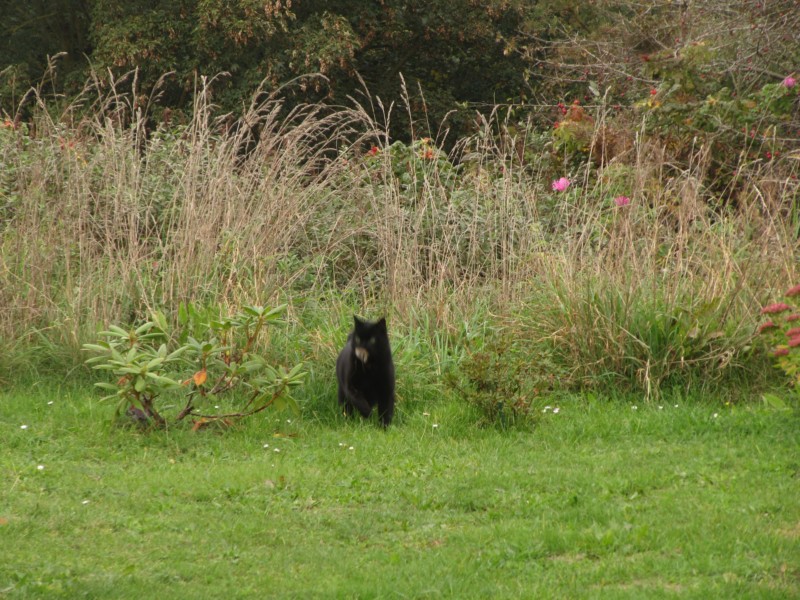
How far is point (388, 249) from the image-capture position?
30.0 ft

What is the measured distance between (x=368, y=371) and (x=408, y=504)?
162 centimetres

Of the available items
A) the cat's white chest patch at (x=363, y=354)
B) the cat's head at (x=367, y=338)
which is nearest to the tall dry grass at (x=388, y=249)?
the cat's head at (x=367, y=338)

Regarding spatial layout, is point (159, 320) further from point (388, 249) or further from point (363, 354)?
point (388, 249)

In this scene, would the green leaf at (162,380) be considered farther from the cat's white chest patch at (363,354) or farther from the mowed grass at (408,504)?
the cat's white chest patch at (363,354)

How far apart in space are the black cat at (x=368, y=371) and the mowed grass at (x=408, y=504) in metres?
0.16

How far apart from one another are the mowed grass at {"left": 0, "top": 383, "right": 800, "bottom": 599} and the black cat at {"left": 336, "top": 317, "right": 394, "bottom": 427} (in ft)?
0.52

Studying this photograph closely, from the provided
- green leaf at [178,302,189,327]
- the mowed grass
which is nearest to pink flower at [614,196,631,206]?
the mowed grass

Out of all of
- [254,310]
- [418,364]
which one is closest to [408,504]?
[254,310]

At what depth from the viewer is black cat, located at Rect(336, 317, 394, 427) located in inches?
288

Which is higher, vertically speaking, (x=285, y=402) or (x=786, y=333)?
(x=786, y=333)

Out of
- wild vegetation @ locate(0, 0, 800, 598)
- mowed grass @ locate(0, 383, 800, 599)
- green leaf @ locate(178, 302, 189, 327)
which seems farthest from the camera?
green leaf @ locate(178, 302, 189, 327)

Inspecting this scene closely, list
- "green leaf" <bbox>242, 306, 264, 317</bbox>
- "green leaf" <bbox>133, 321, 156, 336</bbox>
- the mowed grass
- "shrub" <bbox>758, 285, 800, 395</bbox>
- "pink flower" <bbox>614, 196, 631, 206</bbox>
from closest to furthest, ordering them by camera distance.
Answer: the mowed grass
"shrub" <bbox>758, 285, 800, 395</bbox>
"green leaf" <bbox>133, 321, 156, 336</bbox>
"green leaf" <bbox>242, 306, 264, 317</bbox>
"pink flower" <bbox>614, 196, 631, 206</bbox>

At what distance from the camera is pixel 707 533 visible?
5008mm

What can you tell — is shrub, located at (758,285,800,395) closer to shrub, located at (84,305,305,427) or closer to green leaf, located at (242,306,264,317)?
shrub, located at (84,305,305,427)
